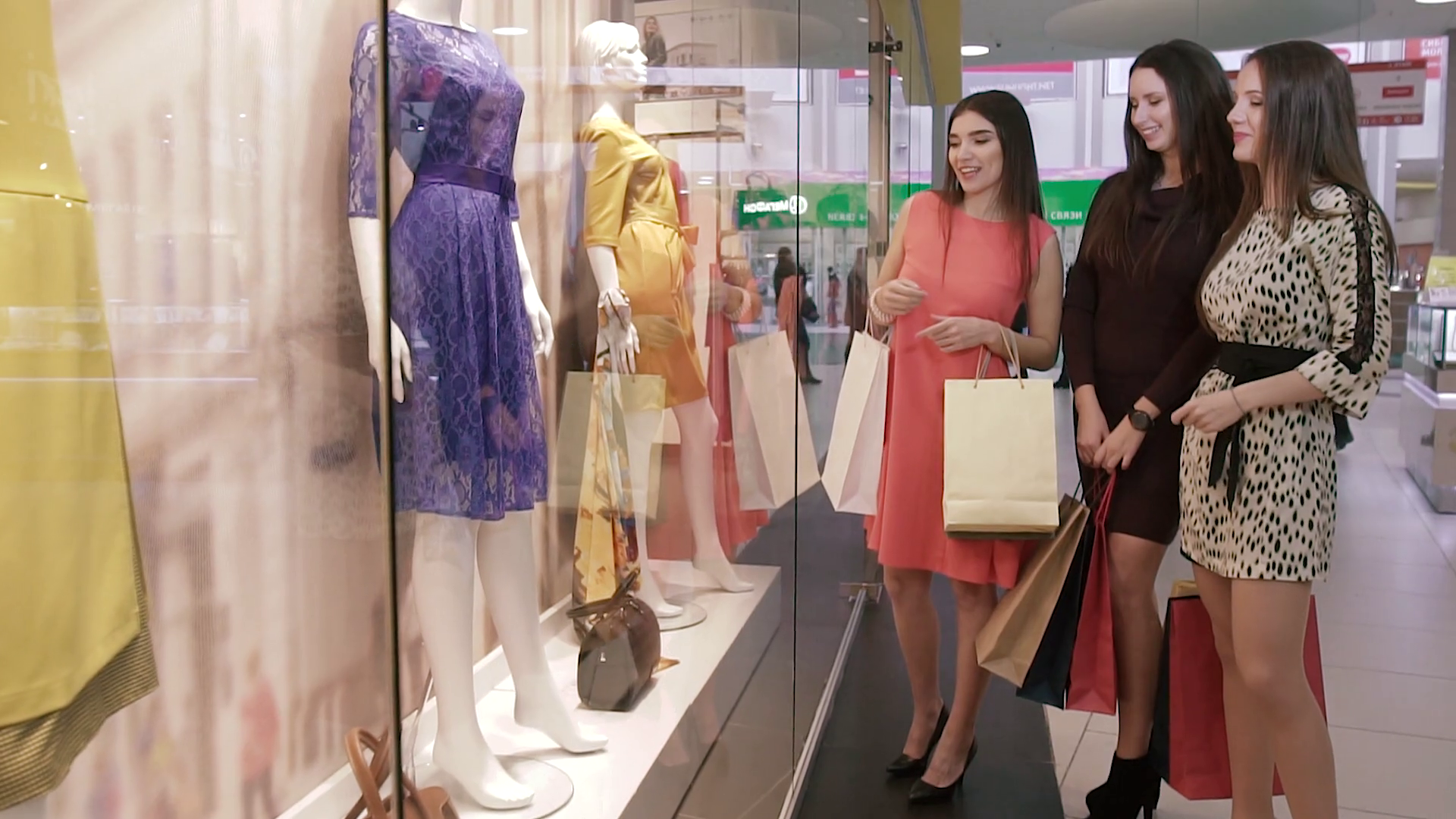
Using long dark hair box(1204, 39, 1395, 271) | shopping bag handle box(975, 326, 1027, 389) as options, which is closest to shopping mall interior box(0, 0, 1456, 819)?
shopping bag handle box(975, 326, 1027, 389)

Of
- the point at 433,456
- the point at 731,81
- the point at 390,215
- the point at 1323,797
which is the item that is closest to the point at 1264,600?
the point at 1323,797

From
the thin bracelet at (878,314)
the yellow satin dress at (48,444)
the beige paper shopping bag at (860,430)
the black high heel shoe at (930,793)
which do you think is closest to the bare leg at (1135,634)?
the black high heel shoe at (930,793)

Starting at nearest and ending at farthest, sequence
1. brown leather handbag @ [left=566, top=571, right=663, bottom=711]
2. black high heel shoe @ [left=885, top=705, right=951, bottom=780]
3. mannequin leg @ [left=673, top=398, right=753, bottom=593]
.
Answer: brown leather handbag @ [left=566, top=571, right=663, bottom=711] < mannequin leg @ [left=673, top=398, right=753, bottom=593] < black high heel shoe @ [left=885, top=705, right=951, bottom=780]

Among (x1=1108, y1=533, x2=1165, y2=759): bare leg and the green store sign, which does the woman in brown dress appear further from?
the green store sign

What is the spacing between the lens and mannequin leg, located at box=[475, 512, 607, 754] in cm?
117

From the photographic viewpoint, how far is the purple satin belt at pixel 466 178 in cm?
97

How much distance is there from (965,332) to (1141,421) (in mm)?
404

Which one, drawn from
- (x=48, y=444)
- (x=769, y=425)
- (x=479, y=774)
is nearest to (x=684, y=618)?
(x=769, y=425)

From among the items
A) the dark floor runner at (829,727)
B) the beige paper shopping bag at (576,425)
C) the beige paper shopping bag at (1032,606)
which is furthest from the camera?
the beige paper shopping bag at (1032,606)

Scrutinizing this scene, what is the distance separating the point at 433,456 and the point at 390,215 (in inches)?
8.0

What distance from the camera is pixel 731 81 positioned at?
1.84 metres

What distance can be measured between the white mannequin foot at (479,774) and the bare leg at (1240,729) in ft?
4.63

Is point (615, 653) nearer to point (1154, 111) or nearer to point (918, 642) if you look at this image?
point (918, 642)

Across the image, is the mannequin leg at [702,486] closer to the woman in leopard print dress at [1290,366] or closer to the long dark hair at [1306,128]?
the woman in leopard print dress at [1290,366]
